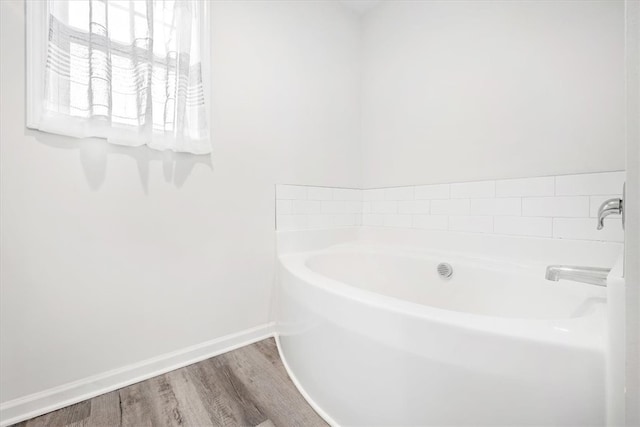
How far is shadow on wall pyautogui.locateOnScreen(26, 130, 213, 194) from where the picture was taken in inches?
40.4

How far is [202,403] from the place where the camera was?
1025 mm

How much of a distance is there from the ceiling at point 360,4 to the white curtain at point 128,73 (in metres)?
1.18

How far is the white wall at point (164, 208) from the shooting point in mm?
963

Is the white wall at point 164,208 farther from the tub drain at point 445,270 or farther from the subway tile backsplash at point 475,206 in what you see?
the tub drain at point 445,270

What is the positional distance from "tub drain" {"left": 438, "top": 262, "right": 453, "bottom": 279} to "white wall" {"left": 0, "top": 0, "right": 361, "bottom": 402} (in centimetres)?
96

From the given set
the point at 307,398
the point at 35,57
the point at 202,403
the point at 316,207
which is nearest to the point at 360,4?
the point at 316,207

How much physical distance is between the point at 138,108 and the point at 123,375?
4.02 feet

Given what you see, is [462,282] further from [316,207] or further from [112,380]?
[112,380]

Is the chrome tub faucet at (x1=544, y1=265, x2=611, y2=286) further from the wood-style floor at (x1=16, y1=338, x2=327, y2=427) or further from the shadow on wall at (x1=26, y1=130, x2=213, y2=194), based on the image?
the shadow on wall at (x1=26, y1=130, x2=213, y2=194)

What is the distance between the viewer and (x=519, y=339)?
21.7 inches

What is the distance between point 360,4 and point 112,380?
280 centimetres

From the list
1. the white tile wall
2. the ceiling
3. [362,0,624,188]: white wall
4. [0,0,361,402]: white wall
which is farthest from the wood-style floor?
the ceiling

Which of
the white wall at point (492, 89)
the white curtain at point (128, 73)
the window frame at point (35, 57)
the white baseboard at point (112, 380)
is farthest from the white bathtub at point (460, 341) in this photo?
the window frame at point (35, 57)

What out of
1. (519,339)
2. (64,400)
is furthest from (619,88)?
(64,400)
